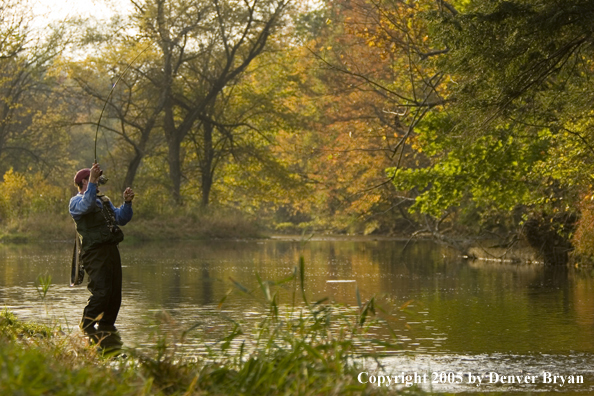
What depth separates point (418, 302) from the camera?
28.8ft

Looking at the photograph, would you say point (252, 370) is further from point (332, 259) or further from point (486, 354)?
point (332, 259)

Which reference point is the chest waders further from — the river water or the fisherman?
the river water

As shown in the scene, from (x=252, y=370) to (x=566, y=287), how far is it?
47.5ft

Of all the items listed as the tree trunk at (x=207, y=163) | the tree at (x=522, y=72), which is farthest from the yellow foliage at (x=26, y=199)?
the tree at (x=522, y=72)

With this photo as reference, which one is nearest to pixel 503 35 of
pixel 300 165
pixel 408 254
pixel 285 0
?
pixel 408 254

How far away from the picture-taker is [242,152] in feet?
157

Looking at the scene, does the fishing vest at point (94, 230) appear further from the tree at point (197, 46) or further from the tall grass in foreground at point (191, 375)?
the tree at point (197, 46)

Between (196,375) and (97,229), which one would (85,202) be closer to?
(97,229)

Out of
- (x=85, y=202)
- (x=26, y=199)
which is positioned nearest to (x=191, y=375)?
(x=85, y=202)

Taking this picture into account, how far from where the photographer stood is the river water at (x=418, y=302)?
9.22 metres

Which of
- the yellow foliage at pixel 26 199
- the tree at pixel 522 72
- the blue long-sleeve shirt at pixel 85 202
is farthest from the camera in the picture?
the yellow foliage at pixel 26 199

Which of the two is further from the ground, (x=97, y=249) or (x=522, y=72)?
(x=522, y=72)

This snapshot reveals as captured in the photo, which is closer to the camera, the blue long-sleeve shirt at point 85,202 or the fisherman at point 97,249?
the blue long-sleeve shirt at point 85,202

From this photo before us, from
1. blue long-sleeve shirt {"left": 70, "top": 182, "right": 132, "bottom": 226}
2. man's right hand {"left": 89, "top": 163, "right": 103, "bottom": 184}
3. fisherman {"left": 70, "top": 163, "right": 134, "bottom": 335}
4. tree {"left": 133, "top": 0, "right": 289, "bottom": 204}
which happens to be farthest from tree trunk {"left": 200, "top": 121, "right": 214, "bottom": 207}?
man's right hand {"left": 89, "top": 163, "right": 103, "bottom": 184}
